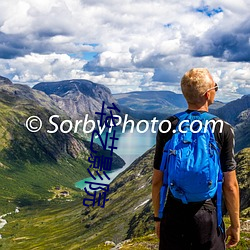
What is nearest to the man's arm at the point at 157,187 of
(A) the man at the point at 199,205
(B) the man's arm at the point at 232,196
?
(A) the man at the point at 199,205

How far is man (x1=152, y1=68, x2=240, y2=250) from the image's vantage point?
1029cm

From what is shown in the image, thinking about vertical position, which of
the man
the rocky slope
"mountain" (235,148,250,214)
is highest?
the man

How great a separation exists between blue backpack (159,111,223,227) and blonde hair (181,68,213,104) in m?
0.64

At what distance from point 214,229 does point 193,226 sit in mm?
676

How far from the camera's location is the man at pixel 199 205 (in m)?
10.3

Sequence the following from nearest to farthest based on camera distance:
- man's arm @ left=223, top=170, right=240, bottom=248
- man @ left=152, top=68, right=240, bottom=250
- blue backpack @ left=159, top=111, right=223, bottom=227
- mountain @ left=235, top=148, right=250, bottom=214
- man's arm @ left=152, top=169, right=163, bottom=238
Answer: blue backpack @ left=159, top=111, right=223, bottom=227 → man @ left=152, top=68, right=240, bottom=250 → man's arm @ left=223, top=170, right=240, bottom=248 → man's arm @ left=152, top=169, right=163, bottom=238 → mountain @ left=235, top=148, right=250, bottom=214

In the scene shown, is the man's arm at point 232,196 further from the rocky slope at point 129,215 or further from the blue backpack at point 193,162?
the rocky slope at point 129,215

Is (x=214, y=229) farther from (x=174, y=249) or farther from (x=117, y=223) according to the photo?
(x=117, y=223)

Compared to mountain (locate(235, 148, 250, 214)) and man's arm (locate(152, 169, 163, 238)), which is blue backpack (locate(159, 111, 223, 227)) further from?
mountain (locate(235, 148, 250, 214))

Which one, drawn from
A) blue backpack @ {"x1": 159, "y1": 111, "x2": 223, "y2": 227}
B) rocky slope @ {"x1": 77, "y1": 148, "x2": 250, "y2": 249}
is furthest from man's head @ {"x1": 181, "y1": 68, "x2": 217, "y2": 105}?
rocky slope @ {"x1": 77, "y1": 148, "x2": 250, "y2": 249}

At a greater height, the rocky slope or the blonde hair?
the blonde hair

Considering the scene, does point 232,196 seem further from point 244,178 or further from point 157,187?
point 244,178

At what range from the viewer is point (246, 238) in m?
25.3

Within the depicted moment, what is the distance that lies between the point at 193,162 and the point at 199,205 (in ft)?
4.63
